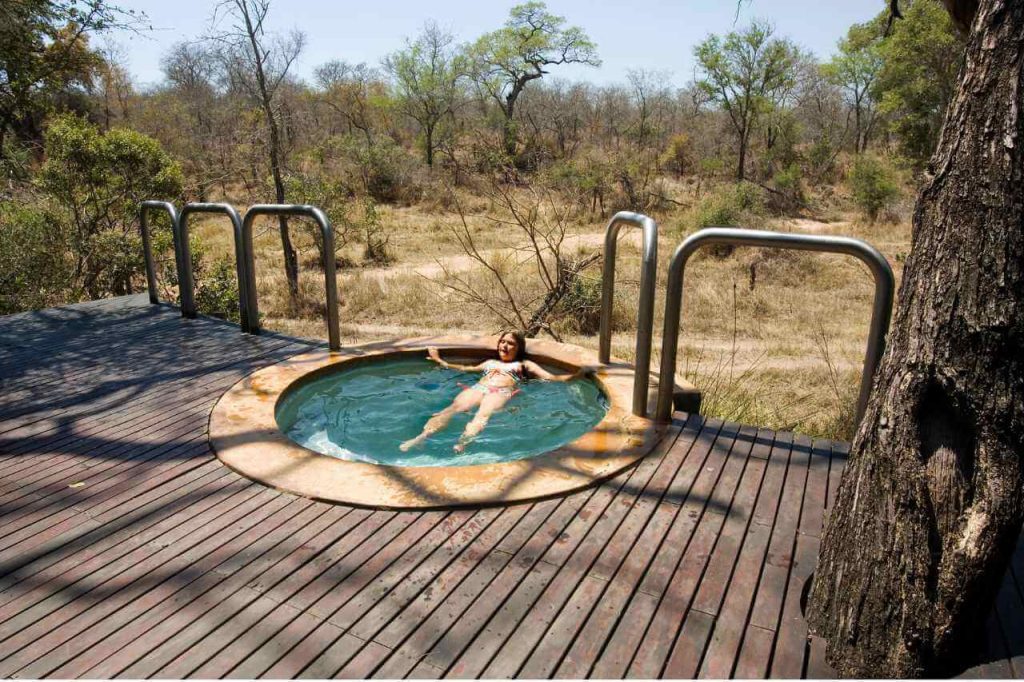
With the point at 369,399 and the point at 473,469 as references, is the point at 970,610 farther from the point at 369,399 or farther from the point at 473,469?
the point at 369,399

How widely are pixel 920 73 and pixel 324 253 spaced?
62.3 feet

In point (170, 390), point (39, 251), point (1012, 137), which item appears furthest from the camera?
point (39, 251)

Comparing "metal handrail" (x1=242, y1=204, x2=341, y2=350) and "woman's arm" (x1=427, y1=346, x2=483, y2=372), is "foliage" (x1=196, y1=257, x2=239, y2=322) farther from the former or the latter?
"woman's arm" (x1=427, y1=346, x2=483, y2=372)

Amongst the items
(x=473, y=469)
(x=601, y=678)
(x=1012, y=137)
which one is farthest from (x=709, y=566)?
(x=1012, y=137)

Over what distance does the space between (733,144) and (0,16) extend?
2373 cm

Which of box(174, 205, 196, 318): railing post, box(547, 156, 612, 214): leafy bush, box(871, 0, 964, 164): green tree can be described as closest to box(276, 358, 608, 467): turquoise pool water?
box(174, 205, 196, 318): railing post

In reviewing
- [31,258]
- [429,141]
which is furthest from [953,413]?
[429,141]

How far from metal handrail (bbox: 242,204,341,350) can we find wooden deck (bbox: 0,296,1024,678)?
1.23m

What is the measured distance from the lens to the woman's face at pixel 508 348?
13.9ft

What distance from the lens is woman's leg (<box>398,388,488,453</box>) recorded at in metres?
3.94

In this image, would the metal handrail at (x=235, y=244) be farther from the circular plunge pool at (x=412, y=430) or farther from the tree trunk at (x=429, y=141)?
the tree trunk at (x=429, y=141)

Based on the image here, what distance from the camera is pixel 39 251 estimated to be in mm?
7559

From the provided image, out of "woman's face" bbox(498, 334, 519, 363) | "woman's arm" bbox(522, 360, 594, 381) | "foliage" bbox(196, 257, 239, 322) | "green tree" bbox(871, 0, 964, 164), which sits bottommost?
"foliage" bbox(196, 257, 239, 322)

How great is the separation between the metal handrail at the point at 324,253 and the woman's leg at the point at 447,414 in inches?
28.8
